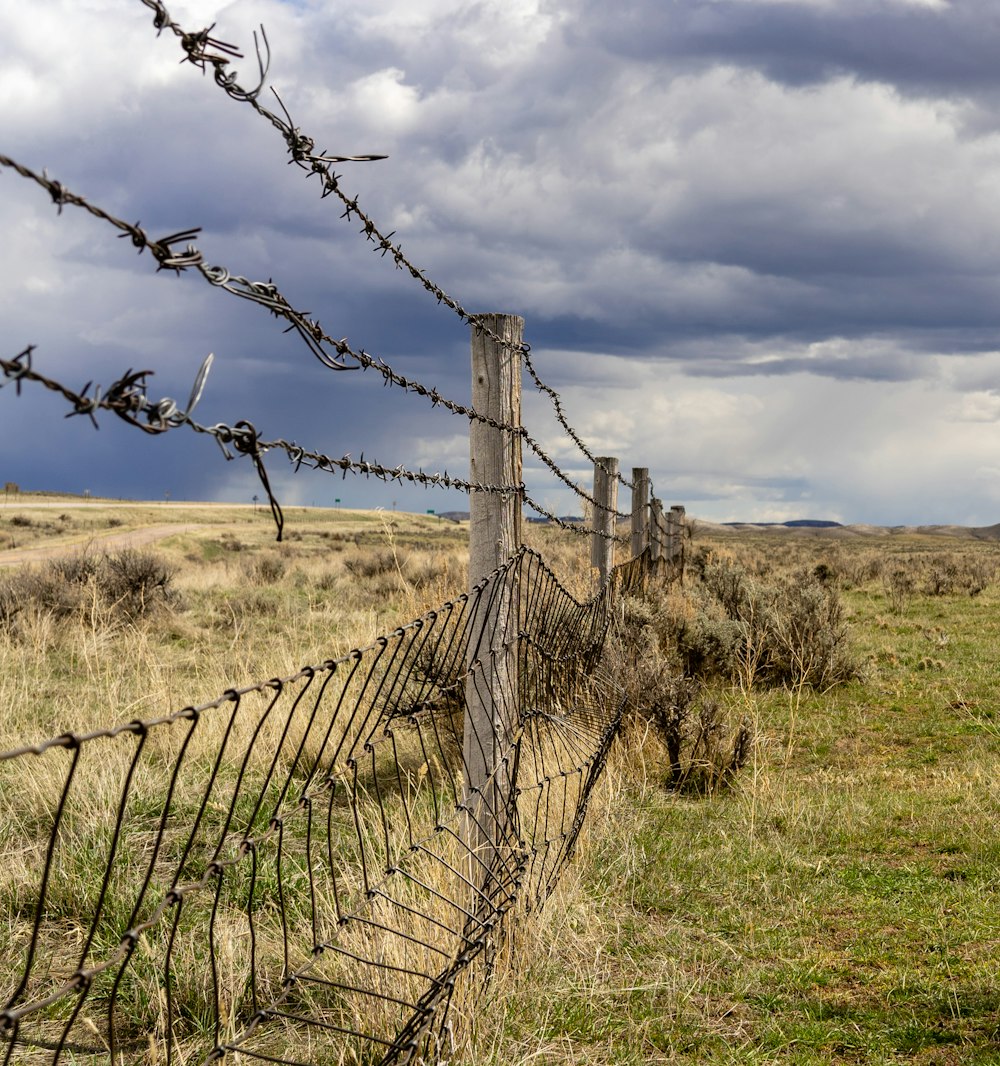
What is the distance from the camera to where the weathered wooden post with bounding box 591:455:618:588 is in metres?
7.77

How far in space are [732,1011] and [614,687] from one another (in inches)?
103

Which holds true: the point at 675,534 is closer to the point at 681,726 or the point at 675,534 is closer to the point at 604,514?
the point at 604,514

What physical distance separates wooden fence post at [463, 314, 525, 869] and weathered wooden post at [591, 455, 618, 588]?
3.63m

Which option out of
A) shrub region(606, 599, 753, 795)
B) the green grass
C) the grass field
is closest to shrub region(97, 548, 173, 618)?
the grass field

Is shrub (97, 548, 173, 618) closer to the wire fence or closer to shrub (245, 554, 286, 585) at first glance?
shrub (245, 554, 286, 585)

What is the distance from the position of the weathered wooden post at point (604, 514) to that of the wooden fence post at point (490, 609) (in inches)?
143

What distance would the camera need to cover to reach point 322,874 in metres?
4.91

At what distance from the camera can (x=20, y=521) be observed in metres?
51.3

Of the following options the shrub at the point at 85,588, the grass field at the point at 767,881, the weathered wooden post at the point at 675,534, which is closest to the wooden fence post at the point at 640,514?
the grass field at the point at 767,881

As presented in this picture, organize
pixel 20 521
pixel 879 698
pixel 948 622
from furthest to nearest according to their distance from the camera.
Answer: pixel 20 521, pixel 948 622, pixel 879 698

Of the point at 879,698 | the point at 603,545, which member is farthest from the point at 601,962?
the point at 879,698

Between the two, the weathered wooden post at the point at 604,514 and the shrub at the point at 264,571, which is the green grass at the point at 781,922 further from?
the shrub at the point at 264,571

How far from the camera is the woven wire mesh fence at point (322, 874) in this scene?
2.96 m

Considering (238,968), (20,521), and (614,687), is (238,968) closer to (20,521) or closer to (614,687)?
(614,687)
